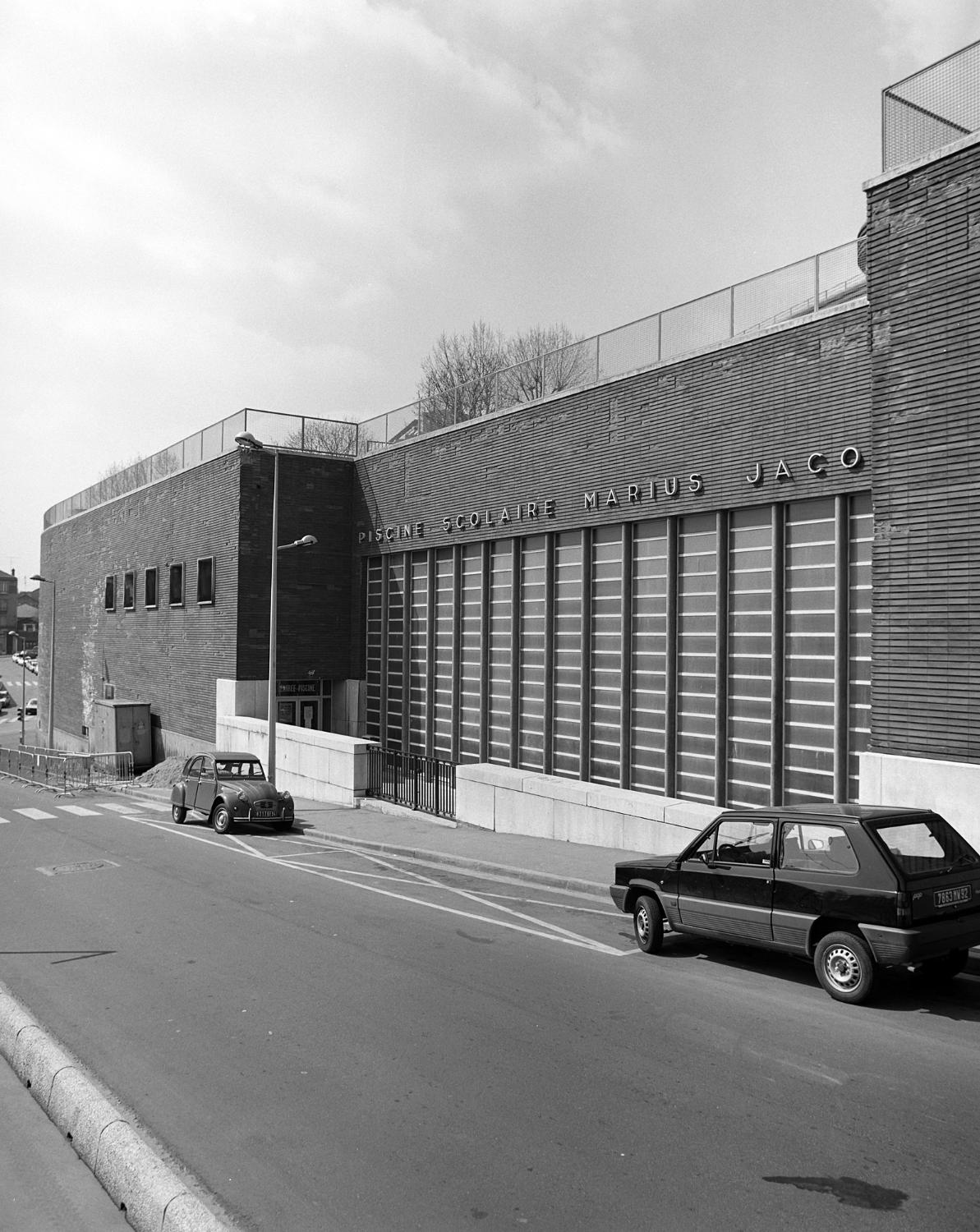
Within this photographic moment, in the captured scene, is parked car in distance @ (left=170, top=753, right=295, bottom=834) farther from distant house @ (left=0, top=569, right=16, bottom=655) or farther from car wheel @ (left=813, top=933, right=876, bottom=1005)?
distant house @ (left=0, top=569, right=16, bottom=655)

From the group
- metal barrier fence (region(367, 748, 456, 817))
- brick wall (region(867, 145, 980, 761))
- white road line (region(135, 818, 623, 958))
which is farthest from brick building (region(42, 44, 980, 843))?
white road line (region(135, 818, 623, 958))

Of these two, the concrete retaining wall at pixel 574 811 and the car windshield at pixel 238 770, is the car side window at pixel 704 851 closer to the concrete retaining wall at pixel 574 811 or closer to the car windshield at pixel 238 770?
the concrete retaining wall at pixel 574 811

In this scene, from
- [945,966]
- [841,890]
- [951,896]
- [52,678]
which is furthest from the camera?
[52,678]

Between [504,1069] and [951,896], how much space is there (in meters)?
4.02

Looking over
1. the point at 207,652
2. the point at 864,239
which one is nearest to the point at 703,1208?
the point at 864,239

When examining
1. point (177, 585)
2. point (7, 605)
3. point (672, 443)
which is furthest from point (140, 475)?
point (7, 605)

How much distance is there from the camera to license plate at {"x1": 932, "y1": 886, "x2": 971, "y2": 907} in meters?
8.06

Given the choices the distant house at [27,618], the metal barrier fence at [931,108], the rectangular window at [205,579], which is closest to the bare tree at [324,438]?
the rectangular window at [205,579]

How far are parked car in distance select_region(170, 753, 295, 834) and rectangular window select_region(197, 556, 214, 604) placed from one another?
10920 millimetres

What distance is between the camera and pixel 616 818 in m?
16.6

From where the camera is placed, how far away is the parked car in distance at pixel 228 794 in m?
20.7

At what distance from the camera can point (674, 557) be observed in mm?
20000

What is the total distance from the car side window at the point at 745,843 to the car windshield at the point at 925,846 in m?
1.09

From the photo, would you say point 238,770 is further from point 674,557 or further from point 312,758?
point 674,557
